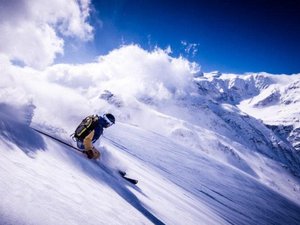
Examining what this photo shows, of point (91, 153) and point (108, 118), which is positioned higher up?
point (108, 118)

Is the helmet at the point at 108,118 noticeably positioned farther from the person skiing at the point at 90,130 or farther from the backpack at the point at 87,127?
the backpack at the point at 87,127

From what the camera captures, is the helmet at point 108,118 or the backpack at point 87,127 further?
the helmet at point 108,118

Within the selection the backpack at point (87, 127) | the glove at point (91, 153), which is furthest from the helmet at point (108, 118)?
the glove at point (91, 153)

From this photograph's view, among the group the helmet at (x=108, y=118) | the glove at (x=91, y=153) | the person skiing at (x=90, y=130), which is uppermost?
the helmet at (x=108, y=118)

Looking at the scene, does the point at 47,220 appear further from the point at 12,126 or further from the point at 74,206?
the point at 12,126

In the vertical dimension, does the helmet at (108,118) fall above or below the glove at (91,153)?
above

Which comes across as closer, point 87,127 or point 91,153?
point 87,127

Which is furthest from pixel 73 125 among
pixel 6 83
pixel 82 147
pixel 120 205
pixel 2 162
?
pixel 2 162

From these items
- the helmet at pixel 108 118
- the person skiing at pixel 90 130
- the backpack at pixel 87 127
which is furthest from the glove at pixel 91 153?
the helmet at pixel 108 118

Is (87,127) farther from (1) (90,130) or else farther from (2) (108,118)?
(2) (108,118)

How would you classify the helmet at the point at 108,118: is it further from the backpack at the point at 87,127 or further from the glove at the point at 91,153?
the glove at the point at 91,153

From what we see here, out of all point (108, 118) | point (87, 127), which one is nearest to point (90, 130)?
point (87, 127)

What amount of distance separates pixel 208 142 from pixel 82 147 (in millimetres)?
170608

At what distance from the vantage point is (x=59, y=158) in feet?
24.8
